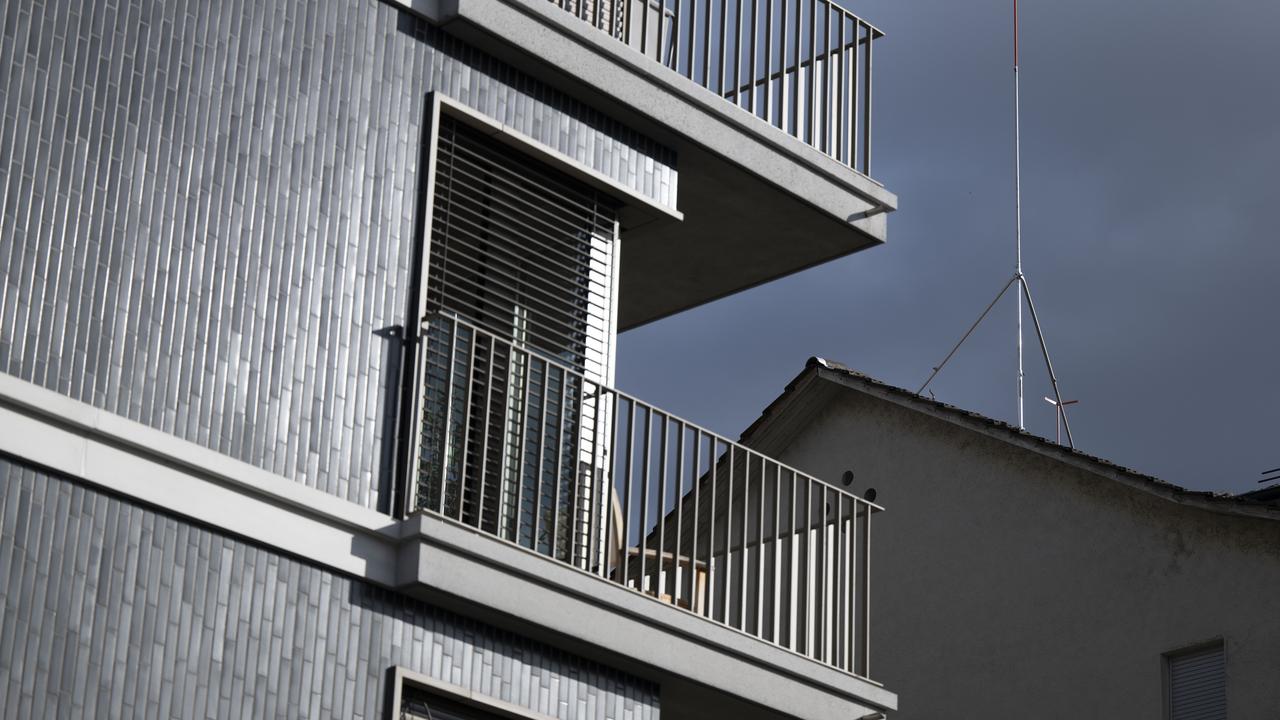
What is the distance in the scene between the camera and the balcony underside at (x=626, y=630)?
35.3 ft

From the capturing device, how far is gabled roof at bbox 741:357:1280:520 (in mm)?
19531

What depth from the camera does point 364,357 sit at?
11141 millimetres

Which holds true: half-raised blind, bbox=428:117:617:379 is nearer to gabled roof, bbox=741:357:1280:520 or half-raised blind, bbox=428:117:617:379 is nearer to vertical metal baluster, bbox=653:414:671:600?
vertical metal baluster, bbox=653:414:671:600

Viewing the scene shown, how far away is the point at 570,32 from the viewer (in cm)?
1273

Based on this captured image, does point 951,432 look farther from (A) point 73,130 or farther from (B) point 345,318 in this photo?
(A) point 73,130

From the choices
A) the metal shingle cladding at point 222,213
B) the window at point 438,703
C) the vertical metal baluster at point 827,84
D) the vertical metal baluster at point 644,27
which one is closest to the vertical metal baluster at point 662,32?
the vertical metal baluster at point 644,27

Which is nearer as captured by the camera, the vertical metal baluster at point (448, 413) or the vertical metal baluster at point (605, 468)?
the vertical metal baluster at point (448, 413)

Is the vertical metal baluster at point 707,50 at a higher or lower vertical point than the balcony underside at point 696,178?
higher

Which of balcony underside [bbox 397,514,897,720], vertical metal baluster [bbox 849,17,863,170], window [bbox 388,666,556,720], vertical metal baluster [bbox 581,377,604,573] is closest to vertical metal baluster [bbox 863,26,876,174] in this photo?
vertical metal baluster [bbox 849,17,863,170]

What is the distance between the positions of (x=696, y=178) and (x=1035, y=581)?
9.25 m

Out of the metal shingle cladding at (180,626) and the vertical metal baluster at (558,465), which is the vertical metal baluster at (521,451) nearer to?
the vertical metal baluster at (558,465)

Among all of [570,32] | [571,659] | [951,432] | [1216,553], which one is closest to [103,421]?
[571,659]

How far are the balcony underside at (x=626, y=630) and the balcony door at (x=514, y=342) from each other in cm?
30

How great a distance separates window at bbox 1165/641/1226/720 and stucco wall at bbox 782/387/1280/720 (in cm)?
13
